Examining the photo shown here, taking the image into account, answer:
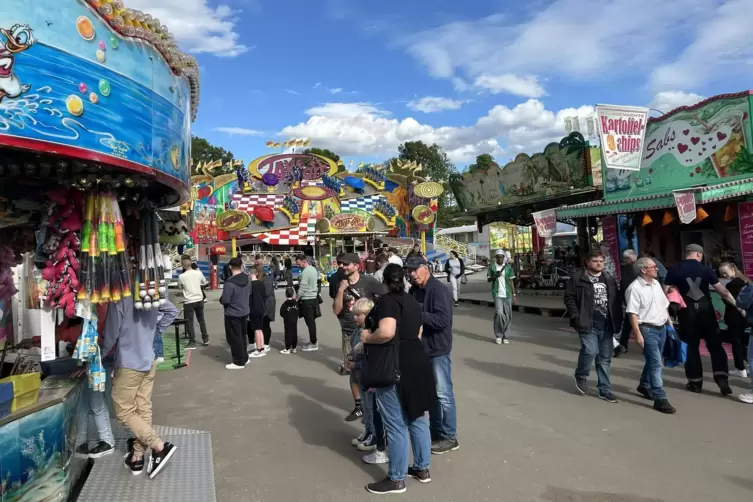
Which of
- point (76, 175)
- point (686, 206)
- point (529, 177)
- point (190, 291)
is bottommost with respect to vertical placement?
point (190, 291)

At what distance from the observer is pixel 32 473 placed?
3146mm

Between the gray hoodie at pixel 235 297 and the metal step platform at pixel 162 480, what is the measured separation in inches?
125

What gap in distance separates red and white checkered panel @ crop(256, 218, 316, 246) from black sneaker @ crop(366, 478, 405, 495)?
25.7 meters

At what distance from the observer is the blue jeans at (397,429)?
11.7 ft

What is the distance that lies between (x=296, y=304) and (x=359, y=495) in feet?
16.9

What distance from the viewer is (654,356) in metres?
5.14

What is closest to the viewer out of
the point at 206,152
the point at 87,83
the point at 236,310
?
the point at 87,83

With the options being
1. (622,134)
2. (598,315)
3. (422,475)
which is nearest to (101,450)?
(422,475)

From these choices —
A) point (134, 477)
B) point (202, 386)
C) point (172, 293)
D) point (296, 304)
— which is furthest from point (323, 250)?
point (134, 477)

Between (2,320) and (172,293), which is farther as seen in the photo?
(172,293)

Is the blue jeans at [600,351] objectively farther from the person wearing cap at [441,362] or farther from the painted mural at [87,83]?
the painted mural at [87,83]

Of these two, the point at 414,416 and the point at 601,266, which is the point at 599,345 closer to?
the point at 601,266

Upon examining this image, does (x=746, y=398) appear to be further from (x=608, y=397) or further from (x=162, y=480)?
(x=162, y=480)

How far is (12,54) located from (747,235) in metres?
10.1
